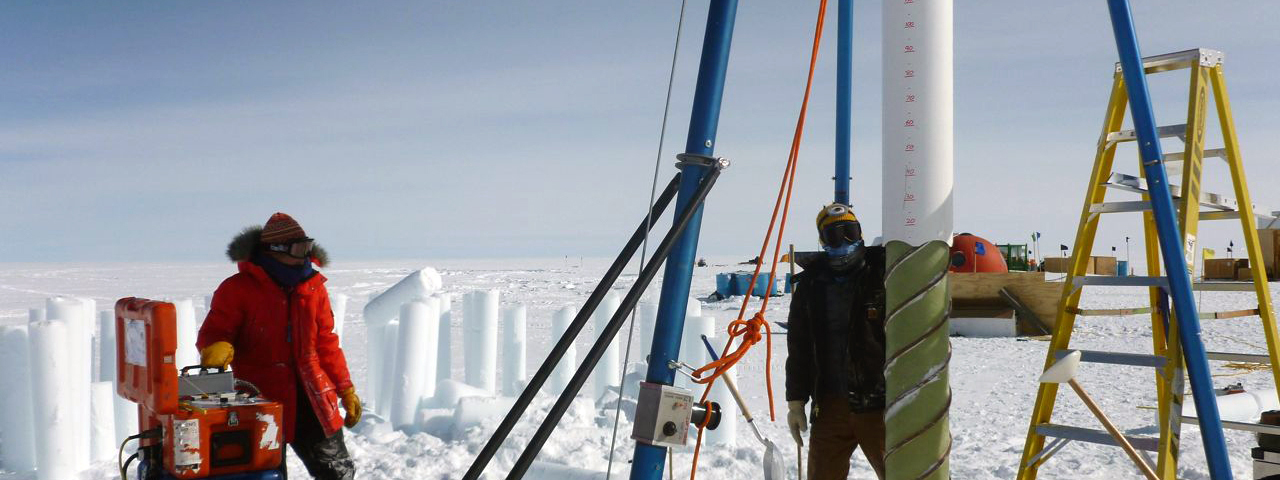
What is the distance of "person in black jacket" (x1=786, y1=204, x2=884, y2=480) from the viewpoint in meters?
4.02

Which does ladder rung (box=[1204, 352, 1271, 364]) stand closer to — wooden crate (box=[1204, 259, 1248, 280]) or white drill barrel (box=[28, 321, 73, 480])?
wooden crate (box=[1204, 259, 1248, 280])

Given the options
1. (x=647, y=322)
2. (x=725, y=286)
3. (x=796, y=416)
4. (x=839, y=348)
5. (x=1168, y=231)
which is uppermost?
(x=1168, y=231)

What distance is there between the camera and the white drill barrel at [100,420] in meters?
5.90

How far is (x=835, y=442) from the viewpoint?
4.21 meters

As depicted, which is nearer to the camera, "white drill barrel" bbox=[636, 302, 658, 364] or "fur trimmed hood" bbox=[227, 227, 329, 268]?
"fur trimmed hood" bbox=[227, 227, 329, 268]

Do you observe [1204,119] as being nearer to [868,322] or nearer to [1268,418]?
[1268,418]

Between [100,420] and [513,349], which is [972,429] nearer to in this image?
[513,349]

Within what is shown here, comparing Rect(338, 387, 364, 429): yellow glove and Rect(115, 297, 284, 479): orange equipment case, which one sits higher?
Rect(115, 297, 284, 479): orange equipment case

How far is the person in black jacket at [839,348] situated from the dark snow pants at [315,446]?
7.22ft

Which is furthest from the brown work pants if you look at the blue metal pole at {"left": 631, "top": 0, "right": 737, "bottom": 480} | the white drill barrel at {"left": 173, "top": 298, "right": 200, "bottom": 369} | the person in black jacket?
the white drill barrel at {"left": 173, "top": 298, "right": 200, "bottom": 369}

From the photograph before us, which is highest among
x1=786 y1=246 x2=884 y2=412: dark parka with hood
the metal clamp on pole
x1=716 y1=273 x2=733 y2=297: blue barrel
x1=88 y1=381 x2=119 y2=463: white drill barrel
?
the metal clamp on pole

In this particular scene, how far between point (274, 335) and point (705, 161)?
2.49m

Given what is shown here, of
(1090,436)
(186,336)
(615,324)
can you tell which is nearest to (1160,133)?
(1090,436)

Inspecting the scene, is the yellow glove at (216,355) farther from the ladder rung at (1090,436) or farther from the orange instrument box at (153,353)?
the ladder rung at (1090,436)
